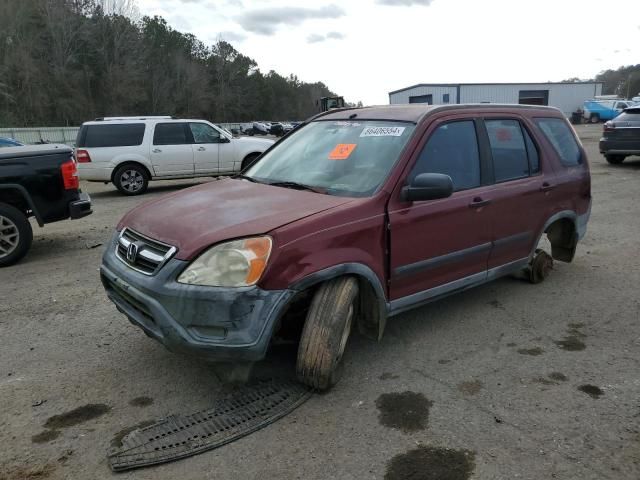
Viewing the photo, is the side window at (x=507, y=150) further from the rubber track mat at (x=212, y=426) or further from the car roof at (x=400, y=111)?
the rubber track mat at (x=212, y=426)

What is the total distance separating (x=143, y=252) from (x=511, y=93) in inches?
2244

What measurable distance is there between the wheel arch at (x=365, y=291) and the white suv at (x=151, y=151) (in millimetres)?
9308

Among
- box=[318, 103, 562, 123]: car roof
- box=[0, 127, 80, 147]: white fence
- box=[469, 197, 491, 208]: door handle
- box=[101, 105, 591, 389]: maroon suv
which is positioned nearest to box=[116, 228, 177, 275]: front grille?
box=[101, 105, 591, 389]: maroon suv

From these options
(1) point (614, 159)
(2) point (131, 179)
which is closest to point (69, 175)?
(2) point (131, 179)

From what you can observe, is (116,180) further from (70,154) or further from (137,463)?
(137,463)

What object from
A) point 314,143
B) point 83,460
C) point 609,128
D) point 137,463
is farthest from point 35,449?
point 609,128

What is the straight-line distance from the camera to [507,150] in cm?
448

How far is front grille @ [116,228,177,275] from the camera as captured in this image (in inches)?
119

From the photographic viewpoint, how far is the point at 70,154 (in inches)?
260

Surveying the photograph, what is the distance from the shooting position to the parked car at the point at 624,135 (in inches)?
551

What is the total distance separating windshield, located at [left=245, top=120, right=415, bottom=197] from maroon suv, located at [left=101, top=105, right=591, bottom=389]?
0.5 inches

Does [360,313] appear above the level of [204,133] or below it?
below

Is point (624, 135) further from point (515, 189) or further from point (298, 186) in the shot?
point (298, 186)

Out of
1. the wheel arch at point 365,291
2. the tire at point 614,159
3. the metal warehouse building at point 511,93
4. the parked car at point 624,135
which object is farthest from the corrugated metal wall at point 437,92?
the wheel arch at point 365,291
